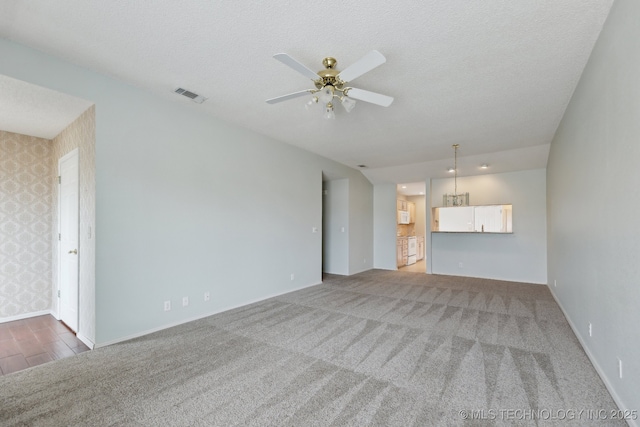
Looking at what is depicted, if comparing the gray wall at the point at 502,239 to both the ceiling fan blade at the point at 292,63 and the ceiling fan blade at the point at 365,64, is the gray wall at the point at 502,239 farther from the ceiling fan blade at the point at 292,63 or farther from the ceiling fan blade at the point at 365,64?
the ceiling fan blade at the point at 292,63

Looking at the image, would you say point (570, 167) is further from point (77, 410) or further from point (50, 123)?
point (50, 123)

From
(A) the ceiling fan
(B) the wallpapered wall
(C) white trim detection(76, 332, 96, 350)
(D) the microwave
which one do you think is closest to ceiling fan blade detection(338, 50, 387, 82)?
(A) the ceiling fan

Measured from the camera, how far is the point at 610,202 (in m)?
2.10

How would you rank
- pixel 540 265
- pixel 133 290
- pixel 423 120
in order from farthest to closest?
pixel 540 265 < pixel 423 120 < pixel 133 290

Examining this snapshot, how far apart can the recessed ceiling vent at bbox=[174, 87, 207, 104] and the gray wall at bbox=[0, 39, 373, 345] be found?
0.26 meters

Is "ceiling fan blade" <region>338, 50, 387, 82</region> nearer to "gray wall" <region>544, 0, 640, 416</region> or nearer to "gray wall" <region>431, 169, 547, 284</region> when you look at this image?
"gray wall" <region>544, 0, 640, 416</region>

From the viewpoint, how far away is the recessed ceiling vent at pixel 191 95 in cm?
330

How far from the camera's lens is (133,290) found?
321 cm

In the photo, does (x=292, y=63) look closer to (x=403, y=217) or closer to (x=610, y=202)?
(x=610, y=202)

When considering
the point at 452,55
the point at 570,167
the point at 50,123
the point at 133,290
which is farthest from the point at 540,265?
the point at 50,123

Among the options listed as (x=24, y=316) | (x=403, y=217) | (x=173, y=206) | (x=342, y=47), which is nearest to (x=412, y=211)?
(x=403, y=217)

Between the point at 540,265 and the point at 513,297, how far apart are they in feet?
6.05

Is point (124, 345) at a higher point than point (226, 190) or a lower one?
lower

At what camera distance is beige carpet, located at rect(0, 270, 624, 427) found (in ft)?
6.31
